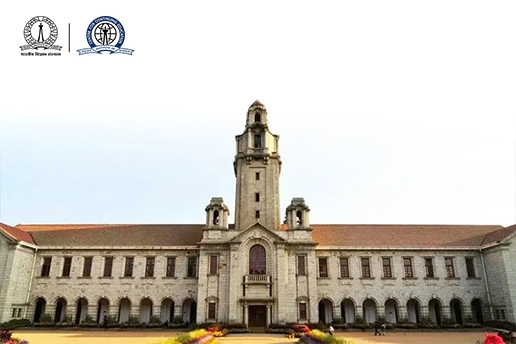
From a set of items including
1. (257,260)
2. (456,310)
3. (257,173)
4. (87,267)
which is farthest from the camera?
(257,173)

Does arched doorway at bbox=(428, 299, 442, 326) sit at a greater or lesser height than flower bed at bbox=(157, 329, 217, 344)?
greater

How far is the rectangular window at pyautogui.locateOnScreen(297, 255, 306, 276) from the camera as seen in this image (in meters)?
39.8

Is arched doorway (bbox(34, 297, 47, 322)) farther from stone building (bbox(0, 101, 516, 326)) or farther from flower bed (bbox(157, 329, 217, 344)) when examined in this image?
flower bed (bbox(157, 329, 217, 344))

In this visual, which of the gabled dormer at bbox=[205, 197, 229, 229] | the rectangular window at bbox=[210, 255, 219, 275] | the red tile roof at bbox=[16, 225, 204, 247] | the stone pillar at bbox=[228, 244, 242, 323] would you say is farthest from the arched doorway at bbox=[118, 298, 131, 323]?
the gabled dormer at bbox=[205, 197, 229, 229]

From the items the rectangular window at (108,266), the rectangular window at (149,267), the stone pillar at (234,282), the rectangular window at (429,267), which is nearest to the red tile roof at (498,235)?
the rectangular window at (429,267)

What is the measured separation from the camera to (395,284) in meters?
41.3

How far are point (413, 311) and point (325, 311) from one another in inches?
377

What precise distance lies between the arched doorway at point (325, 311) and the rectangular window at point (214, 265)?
11.8m

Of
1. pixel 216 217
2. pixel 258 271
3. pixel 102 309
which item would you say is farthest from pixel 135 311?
pixel 258 271

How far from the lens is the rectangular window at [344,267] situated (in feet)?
137

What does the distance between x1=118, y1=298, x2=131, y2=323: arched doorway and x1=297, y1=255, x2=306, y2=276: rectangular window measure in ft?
61.1

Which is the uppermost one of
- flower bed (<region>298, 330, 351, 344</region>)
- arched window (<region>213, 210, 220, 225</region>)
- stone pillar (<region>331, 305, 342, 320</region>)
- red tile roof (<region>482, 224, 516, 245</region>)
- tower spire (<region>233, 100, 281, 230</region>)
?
tower spire (<region>233, 100, 281, 230</region>)

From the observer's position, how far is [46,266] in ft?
140

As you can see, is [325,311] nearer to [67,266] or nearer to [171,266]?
[171,266]
